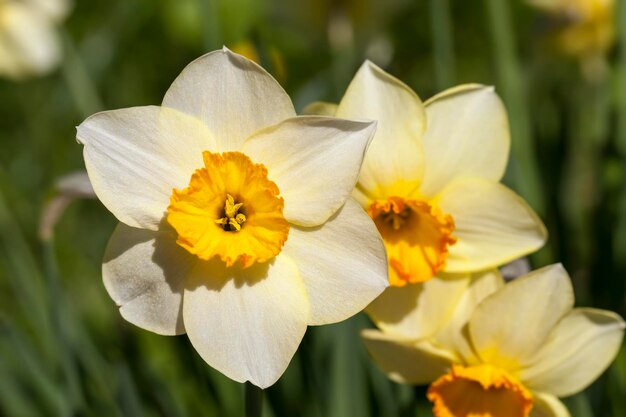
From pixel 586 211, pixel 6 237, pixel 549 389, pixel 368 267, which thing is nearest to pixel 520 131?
pixel 586 211

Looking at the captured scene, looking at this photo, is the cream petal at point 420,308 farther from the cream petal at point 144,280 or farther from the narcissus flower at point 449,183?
the cream petal at point 144,280

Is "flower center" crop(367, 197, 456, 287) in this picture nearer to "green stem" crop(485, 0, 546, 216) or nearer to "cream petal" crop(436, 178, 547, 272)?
"cream petal" crop(436, 178, 547, 272)

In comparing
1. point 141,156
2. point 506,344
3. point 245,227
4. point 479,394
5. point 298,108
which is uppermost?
point 141,156

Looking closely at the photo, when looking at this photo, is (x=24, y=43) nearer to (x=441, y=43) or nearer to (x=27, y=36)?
(x=27, y=36)

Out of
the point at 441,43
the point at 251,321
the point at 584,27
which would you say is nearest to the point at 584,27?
the point at 584,27

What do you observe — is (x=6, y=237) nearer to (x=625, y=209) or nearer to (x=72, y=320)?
(x=72, y=320)

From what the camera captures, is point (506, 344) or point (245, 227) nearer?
point (245, 227)

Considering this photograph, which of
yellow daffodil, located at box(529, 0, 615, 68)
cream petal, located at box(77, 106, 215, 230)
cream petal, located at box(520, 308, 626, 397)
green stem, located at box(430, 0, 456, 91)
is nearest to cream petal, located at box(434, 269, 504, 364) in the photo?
cream petal, located at box(520, 308, 626, 397)

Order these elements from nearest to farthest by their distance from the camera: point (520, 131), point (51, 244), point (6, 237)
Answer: point (51, 244) → point (520, 131) → point (6, 237)
